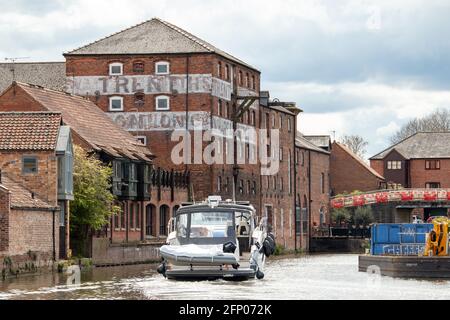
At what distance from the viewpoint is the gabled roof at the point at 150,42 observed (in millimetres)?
105312

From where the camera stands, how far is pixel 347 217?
478ft

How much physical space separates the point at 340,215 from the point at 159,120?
44.4 metres

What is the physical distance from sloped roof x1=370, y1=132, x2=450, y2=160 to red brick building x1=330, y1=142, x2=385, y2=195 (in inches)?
357

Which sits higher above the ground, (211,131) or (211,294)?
(211,131)

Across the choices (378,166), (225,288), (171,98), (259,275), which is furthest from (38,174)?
(378,166)

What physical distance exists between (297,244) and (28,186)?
61.4m

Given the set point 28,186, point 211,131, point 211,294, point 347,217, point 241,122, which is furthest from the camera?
point 347,217

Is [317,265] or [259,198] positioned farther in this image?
[259,198]

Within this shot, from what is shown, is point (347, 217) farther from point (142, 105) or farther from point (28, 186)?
point (28, 186)

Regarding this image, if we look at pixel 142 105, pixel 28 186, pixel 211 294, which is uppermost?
pixel 142 105

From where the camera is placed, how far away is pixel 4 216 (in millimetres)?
63531

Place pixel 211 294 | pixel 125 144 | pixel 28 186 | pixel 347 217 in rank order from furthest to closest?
pixel 347 217 → pixel 125 144 → pixel 28 186 → pixel 211 294

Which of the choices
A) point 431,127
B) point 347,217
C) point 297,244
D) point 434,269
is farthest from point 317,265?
point 431,127

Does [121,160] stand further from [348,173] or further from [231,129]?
[348,173]
